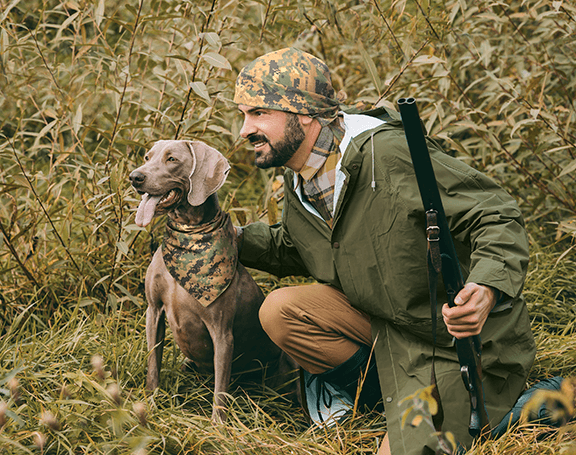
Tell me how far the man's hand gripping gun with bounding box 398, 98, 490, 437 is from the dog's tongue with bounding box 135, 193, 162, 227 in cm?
91

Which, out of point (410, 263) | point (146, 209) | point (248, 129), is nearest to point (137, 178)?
point (146, 209)

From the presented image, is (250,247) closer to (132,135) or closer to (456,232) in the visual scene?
(456,232)

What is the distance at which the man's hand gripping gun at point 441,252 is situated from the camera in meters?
1.62

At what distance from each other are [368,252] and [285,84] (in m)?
0.68

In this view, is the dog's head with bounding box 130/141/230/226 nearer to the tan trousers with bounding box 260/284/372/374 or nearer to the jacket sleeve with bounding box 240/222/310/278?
the jacket sleeve with bounding box 240/222/310/278

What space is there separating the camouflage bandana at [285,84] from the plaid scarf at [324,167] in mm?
100

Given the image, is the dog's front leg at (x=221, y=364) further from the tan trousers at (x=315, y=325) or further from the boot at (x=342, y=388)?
the boot at (x=342, y=388)

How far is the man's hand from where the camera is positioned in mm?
1750

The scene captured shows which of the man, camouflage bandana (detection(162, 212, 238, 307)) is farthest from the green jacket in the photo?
camouflage bandana (detection(162, 212, 238, 307))

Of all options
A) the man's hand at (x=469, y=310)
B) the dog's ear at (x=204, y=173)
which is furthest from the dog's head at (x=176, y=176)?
the man's hand at (x=469, y=310)

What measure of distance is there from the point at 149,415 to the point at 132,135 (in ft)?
5.05

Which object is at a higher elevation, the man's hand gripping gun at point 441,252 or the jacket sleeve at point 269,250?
the man's hand gripping gun at point 441,252

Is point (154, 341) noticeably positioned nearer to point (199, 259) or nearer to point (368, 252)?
point (199, 259)

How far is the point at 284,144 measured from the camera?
2264 millimetres
